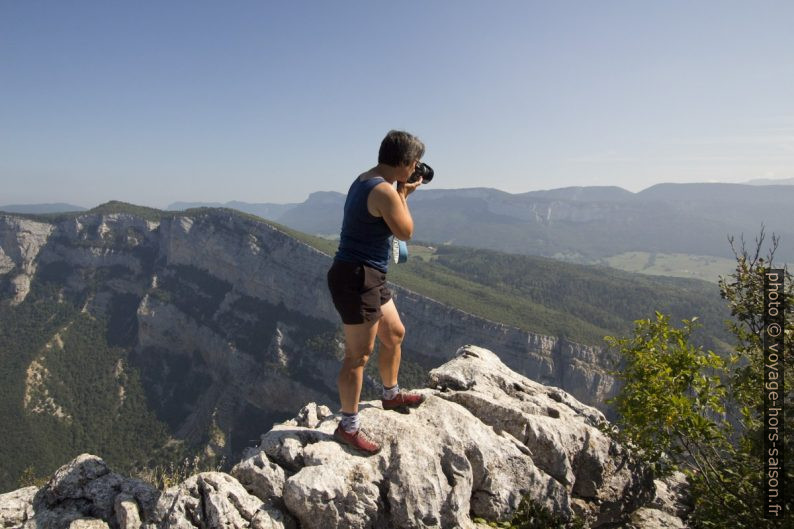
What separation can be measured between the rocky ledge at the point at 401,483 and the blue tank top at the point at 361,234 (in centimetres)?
319

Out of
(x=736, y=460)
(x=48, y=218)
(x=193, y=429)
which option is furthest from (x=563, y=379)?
(x=48, y=218)

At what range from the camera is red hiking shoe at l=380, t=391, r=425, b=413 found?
27.1ft

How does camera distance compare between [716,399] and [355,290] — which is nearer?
[355,290]

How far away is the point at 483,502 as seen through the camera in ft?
23.6

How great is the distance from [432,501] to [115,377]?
146m

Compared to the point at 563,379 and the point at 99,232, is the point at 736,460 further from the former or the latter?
the point at 99,232

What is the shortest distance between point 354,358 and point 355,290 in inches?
44.1

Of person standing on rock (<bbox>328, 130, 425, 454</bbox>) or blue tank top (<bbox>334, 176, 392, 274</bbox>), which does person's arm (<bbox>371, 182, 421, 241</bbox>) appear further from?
blue tank top (<bbox>334, 176, 392, 274</bbox>)

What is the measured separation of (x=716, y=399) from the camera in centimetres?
704

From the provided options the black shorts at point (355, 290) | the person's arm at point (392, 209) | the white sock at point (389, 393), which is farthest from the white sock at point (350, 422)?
the person's arm at point (392, 209)

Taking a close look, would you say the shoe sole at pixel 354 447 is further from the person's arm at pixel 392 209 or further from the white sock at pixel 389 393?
the person's arm at pixel 392 209

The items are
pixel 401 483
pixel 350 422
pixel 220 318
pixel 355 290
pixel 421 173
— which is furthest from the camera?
pixel 220 318

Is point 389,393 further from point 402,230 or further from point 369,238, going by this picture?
point 402,230

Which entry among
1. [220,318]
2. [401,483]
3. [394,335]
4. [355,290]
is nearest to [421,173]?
[355,290]
